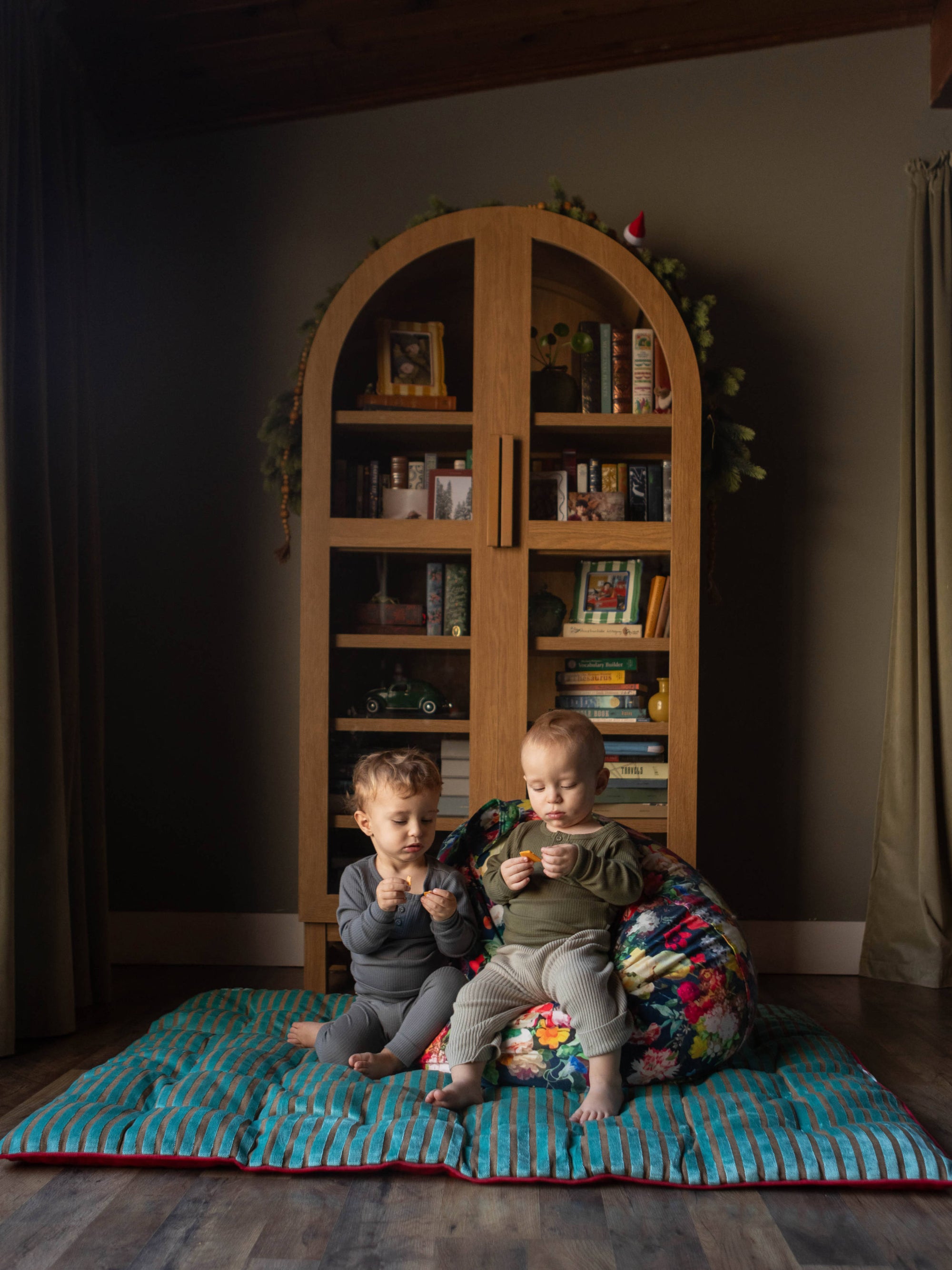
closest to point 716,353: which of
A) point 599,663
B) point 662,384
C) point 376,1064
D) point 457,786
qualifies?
point 662,384

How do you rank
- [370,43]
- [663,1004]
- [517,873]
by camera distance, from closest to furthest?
[663,1004]
[517,873]
[370,43]

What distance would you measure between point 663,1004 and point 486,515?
1338 millimetres

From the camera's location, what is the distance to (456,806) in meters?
2.70

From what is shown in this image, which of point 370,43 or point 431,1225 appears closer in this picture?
point 431,1225

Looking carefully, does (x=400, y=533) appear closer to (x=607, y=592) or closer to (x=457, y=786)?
(x=607, y=592)

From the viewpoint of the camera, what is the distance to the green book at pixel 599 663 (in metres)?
2.73

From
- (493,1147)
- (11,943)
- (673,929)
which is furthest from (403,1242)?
(11,943)

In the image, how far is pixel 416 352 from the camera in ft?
9.08

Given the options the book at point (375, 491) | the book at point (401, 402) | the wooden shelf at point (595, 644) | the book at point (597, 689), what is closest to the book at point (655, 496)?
the wooden shelf at point (595, 644)

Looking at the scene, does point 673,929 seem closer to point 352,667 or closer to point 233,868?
point 352,667

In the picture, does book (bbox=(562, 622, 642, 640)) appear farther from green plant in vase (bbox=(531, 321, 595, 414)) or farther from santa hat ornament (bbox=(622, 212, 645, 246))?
santa hat ornament (bbox=(622, 212, 645, 246))

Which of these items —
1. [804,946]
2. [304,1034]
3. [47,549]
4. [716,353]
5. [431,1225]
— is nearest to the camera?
[431,1225]

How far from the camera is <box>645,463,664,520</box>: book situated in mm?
2734

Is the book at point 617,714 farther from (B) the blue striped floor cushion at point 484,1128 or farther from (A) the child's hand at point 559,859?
(B) the blue striped floor cushion at point 484,1128
